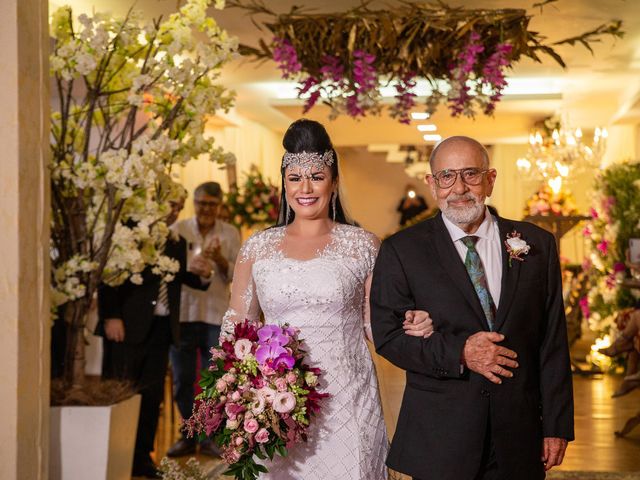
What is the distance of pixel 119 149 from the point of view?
5.52 m

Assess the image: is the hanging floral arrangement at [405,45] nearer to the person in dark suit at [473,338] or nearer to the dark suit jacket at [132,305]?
the dark suit jacket at [132,305]

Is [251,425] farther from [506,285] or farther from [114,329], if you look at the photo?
[114,329]

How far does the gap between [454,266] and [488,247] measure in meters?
0.17

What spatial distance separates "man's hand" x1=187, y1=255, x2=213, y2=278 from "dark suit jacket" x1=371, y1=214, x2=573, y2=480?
3.82 meters

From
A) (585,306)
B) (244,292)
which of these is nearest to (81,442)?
(244,292)

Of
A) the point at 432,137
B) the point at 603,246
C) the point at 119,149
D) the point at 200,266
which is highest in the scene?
the point at 432,137

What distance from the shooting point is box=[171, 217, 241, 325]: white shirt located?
744cm

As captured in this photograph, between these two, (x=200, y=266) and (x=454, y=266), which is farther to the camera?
(x=200, y=266)

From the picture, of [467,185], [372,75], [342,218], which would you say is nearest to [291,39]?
[372,75]

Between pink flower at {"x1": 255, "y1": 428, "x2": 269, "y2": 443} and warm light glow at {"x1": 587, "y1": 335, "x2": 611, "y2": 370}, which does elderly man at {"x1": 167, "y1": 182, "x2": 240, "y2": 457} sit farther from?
warm light glow at {"x1": 587, "y1": 335, "x2": 611, "y2": 370}

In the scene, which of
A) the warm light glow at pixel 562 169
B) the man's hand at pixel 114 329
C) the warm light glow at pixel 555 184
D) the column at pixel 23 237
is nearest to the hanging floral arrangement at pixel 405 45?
the man's hand at pixel 114 329

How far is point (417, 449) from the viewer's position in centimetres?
345

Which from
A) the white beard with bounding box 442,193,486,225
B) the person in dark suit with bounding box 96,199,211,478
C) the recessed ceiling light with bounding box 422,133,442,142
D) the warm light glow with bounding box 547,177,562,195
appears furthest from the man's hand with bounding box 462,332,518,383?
the recessed ceiling light with bounding box 422,133,442,142

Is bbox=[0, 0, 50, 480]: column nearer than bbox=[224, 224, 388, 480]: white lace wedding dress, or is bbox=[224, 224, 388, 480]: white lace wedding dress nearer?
bbox=[224, 224, 388, 480]: white lace wedding dress
